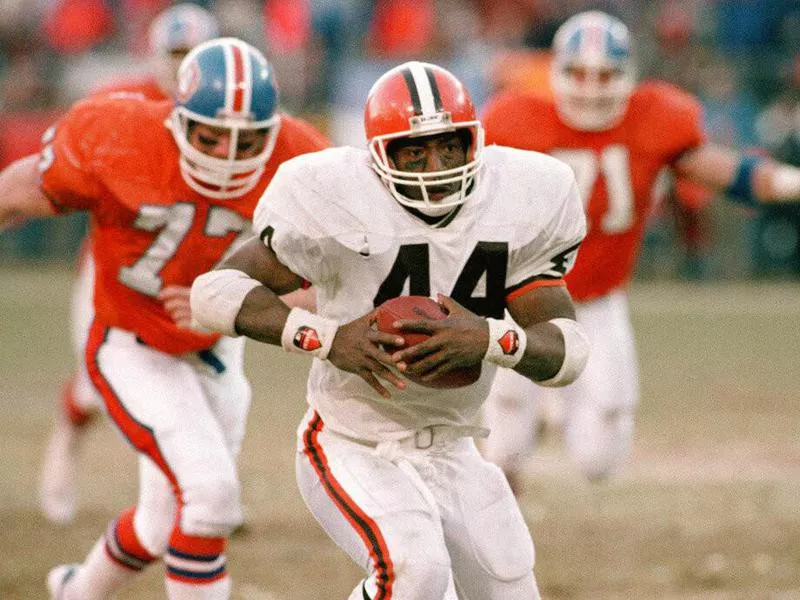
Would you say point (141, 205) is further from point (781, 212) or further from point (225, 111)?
point (781, 212)

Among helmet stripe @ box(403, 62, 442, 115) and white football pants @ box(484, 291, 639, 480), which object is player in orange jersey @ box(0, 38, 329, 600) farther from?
white football pants @ box(484, 291, 639, 480)

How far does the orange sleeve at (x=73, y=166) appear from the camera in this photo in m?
4.37

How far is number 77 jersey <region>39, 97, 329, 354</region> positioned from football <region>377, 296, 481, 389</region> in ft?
3.86

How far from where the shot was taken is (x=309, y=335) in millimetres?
3412

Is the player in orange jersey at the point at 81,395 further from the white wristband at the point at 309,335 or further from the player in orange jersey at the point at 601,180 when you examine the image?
the white wristband at the point at 309,335

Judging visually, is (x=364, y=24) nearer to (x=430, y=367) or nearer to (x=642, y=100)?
(x=642, y=100)

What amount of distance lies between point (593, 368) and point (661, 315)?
4977mm

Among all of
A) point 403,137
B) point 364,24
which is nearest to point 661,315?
point 364,24

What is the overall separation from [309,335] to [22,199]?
1360 millimetres

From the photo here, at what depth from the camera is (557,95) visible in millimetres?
6086

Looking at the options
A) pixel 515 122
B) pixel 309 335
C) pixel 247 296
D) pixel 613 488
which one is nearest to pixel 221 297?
pixel 247 296

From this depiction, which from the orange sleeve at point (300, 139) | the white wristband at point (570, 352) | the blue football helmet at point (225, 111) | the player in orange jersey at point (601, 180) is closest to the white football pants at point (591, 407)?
the player in orange jersey at point (601, 180)

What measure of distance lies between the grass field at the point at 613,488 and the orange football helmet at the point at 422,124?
6.31 ft

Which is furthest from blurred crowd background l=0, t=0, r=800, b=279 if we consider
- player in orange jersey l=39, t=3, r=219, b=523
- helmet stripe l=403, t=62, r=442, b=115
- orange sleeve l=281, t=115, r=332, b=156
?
helmet stripe l=403, t=62, r=442, b=115
